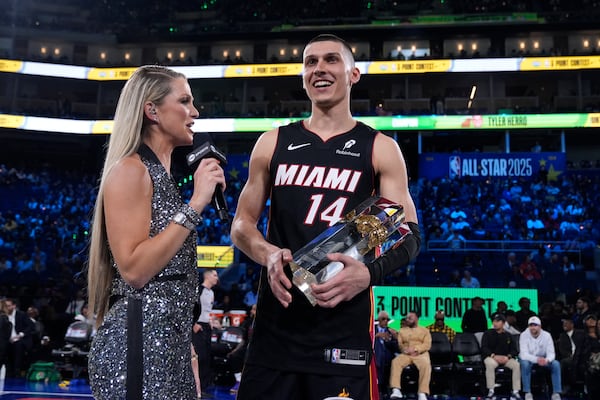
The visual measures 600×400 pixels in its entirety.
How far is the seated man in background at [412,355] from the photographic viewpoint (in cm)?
1022

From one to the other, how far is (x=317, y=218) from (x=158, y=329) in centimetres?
93

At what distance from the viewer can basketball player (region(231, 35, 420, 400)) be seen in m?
2.70

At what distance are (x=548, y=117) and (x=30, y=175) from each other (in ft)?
85.0

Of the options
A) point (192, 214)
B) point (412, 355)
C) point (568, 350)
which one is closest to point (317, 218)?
point (192, 214)

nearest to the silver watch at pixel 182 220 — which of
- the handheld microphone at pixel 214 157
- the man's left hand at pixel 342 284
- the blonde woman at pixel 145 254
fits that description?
the blonde woman at pixel 145 254

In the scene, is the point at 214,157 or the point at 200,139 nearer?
the point at 214,157

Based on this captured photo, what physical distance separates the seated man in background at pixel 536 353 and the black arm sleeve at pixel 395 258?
8.58 m

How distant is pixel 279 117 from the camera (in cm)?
3088

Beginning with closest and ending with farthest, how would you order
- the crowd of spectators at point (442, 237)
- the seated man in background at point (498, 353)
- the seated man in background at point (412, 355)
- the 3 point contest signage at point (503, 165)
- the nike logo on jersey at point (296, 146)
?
the nike logo on jersey at point (296, 146), the seated man in background at point (412, 355), the seated man in background at point (498, 353), the crowd of spectators at point (442, 237), the 3 point contest signage at point (503, 165)

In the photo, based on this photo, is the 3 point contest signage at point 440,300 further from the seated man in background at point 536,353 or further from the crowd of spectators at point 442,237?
the seated man in background at point 536,353

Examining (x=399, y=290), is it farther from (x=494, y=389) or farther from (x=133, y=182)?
(x=133, y=182)

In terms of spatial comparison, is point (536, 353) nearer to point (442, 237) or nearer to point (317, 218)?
point (317, 218)

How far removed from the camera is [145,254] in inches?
85.2

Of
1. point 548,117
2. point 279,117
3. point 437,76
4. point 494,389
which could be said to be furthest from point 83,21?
point 494,389
